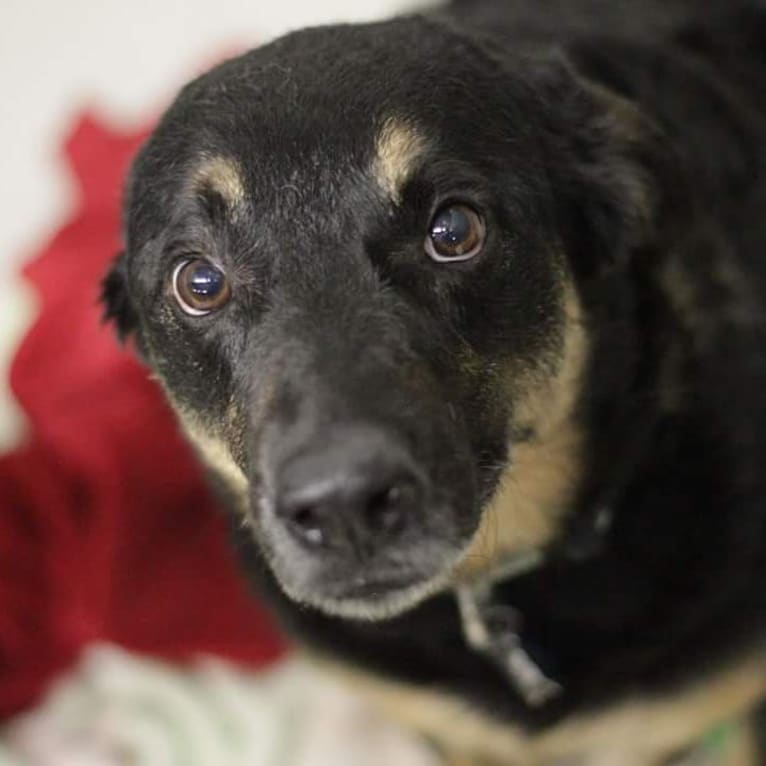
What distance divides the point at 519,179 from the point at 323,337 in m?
0.33

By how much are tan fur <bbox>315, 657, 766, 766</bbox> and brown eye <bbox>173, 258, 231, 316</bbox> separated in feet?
2.05

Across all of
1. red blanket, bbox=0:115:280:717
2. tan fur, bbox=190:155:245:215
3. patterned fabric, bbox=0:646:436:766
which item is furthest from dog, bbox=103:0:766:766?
red blanket, bbox=0:115:280:717

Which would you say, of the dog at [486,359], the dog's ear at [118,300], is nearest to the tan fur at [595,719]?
the dog at [486,359]

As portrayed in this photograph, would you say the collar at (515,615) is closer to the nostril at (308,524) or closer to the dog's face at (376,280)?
the dog's face at (376,280)

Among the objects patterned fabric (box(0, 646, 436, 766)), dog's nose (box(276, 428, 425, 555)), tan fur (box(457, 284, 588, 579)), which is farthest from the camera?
patterned fabric (box(0, 646, 436, 766))

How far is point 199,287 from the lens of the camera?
147 centimetres

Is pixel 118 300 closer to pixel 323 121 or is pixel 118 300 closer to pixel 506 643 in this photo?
pixel 323 121

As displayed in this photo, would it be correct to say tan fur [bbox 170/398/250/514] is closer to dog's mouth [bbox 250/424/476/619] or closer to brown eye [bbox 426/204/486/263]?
dog's mouth [bbox 250/424/476/619]

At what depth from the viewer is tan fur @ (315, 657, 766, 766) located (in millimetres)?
1783

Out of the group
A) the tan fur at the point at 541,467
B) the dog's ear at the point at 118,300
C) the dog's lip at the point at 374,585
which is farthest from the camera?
the dog's ear at the point at 118,300

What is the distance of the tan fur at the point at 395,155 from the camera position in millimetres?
1389

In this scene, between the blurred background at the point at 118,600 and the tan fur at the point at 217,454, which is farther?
the blurred background at the point at 118,600

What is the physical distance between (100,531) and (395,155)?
3.48ft

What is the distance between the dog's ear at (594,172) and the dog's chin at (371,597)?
1.59 feet
